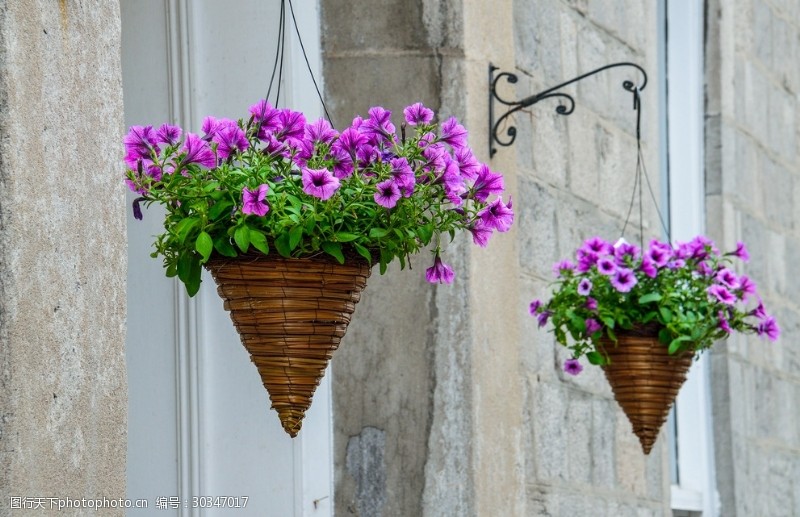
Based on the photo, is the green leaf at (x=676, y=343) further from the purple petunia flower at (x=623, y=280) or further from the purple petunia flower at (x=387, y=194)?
the purple petunia flower at (x=387, y=194)

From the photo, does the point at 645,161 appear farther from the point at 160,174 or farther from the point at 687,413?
the point at 160,174

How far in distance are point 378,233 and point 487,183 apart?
23 centimetres

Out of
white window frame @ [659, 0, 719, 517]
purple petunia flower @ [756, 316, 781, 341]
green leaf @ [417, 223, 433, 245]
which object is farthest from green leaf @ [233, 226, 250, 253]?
white window frame @ [659, 0, 719, 517]

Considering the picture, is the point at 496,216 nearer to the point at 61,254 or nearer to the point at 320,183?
the point at 320,183

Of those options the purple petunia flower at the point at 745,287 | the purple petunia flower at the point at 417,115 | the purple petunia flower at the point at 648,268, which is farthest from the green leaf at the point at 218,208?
the purple petunia flower at the point at 745,287

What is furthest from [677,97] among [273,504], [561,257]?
[273,504]

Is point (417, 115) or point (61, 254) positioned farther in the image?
point (417, 115)

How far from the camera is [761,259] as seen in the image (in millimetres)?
6148

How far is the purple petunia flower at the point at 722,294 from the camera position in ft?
12.0

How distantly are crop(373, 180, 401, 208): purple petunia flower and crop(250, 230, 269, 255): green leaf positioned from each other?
0.19 m

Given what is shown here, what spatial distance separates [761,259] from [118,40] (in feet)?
14.3

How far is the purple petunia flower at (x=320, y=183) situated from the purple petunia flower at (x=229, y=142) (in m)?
0.14

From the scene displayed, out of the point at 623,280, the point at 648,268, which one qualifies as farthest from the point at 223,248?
the point at 648,268

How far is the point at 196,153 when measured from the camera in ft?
7.70
